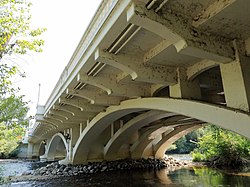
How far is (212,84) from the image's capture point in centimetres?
554

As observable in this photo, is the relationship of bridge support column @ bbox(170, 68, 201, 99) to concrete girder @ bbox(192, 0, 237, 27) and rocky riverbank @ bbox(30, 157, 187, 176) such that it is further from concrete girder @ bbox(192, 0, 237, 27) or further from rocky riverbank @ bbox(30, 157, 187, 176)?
rocky riverbank @ bbox(30, 157, 187, 176)

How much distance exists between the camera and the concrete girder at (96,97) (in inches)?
297

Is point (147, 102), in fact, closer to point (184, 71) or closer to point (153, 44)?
point (184, 71)

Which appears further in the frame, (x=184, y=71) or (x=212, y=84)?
(x=212, y=84)

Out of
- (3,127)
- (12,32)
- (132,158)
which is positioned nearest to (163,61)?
(12,32)

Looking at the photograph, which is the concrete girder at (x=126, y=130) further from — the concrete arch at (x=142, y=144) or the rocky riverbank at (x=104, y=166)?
the concrete arch at (x=142, y=144)

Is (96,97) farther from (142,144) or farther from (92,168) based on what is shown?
(142,144)

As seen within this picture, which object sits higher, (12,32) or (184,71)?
(12,32)

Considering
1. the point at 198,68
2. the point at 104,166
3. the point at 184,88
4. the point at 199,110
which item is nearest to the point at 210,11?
the point at 198,68

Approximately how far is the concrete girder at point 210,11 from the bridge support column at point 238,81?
3.04 ft

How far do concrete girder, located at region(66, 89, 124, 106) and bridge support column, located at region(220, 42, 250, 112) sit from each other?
16.2 ft

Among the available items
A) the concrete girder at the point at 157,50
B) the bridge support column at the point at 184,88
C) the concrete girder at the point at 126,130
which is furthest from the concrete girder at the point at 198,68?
the concrete girder at the point at 126,130

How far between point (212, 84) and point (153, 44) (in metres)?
2.29

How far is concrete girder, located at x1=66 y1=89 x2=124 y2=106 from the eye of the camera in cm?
755
